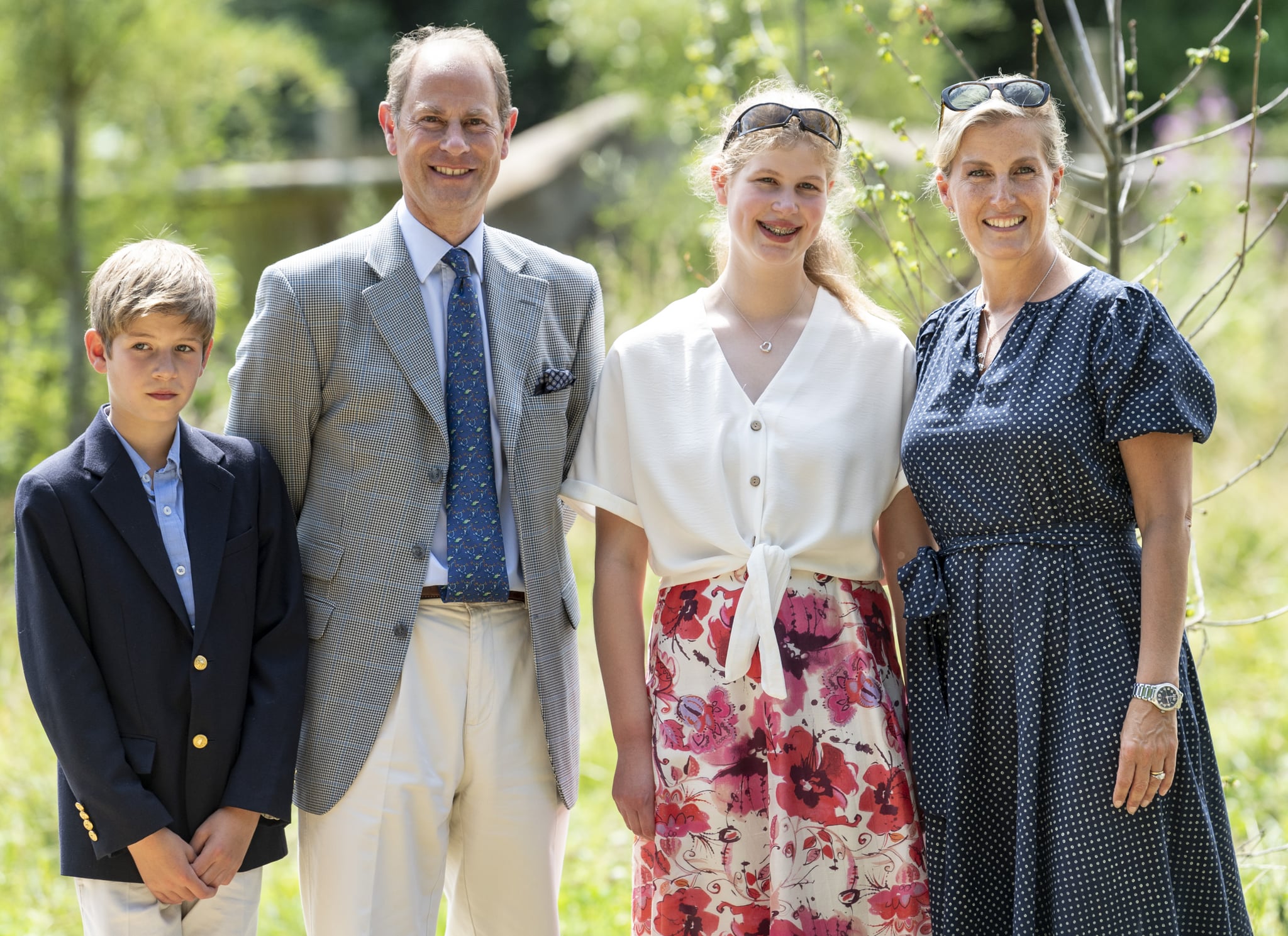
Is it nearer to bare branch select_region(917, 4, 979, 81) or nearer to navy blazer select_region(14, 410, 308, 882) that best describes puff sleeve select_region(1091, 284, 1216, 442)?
bare branch select_region(917, 4, 979, 81)

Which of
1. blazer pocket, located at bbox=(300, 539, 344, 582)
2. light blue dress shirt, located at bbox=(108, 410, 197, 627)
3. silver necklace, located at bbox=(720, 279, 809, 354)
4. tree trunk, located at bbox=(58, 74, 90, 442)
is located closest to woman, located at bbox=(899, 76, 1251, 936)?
silver necklace, located at bbox=(720, 279, 809, 354)

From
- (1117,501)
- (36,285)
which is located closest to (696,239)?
(36,285)

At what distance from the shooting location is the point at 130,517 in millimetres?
2295

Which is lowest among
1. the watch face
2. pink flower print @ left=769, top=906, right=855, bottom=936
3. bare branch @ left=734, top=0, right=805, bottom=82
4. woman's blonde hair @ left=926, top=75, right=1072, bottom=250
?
pink flower print @ left=769, top=906, right=855, bottom=936

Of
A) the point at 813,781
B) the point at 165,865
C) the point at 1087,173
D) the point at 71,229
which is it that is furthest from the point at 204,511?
the point at 71,229

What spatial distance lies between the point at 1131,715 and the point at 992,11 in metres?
8.02

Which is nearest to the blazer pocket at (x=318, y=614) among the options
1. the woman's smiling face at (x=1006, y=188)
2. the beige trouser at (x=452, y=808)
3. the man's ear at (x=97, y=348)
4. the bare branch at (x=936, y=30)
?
the beige trouser at (x=452, y=808)

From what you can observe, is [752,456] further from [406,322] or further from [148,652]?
[148,652]

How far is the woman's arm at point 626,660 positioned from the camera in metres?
2.53

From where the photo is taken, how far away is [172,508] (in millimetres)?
2373

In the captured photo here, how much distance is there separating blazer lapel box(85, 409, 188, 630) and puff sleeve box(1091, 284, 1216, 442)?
167cm

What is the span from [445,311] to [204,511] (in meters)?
0.62

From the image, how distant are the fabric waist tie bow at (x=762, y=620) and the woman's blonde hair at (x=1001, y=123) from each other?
0.83m

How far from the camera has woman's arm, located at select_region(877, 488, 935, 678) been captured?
2.65 m
